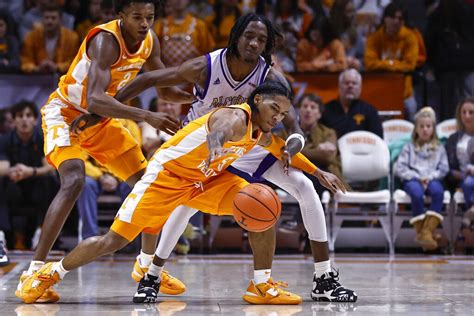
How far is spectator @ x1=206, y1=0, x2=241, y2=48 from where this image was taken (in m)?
11.0

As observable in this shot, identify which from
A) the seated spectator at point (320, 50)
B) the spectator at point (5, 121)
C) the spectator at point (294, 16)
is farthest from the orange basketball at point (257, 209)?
the spectator at point (294, 16)

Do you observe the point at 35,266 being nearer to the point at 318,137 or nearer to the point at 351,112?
the point at 318,137

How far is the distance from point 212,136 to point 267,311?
41.7 inches

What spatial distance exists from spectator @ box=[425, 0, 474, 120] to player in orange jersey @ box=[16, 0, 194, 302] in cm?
553

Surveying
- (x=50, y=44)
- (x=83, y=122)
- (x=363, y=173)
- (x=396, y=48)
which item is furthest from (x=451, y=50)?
(x=83, y=122)

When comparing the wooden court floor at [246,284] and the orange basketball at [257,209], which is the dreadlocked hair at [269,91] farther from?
the wooden court floor at [246,284]

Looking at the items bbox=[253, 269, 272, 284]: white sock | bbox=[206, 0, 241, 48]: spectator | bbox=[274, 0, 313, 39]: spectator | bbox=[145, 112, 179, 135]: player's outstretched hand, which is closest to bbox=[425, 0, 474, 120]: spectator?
bbox=[274, 0, 313, 39]: spectator

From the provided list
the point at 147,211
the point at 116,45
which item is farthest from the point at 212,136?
the point at 116,45

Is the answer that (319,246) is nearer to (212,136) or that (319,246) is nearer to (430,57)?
(212,136)

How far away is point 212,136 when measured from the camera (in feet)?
15.0

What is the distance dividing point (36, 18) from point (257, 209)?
22.9 feet

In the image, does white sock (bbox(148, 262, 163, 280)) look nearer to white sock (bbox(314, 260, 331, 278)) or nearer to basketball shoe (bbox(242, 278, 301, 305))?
basketball shoe (bbox(242, 278, 301, 305))

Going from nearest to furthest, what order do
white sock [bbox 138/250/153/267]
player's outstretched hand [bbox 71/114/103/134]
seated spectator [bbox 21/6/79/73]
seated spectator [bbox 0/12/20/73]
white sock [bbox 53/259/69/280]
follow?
white sock [bbox 53/259/69/280], player's outstretched hand [bbox 71/114/103/134], white sock [bbox 138/250/153/267], seated spectator [bbox 21/6/79/73], seated spectator [bbox 0/12/20/73]

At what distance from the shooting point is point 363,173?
9.45 m
